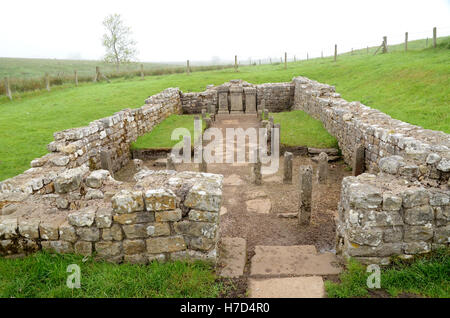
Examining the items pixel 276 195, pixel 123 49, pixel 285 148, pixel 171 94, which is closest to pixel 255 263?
pixel 276 195

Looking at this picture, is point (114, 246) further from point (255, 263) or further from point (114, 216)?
point (255, 263)

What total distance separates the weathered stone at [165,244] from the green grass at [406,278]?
2.25 meters

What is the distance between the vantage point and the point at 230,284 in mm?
4512

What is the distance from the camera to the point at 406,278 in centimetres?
436

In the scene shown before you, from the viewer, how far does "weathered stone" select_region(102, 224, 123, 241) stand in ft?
15.2

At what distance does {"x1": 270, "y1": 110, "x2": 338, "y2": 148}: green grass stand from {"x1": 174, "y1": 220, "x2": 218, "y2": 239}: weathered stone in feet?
29.4

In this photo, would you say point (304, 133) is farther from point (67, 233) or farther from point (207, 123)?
point (67, 233)

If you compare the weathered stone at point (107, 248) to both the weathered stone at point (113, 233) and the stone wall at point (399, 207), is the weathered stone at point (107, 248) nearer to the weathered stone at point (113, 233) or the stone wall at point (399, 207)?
the weathered stone at point (113, 233)

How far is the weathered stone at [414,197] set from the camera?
4605 mm

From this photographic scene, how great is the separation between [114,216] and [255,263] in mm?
2473

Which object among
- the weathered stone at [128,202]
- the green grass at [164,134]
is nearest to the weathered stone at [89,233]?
the weathered stone at [128,202]

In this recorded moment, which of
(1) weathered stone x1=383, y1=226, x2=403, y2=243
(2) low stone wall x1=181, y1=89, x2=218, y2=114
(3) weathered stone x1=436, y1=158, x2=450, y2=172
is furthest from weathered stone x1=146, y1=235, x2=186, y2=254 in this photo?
(2) low stone wall x1=181, y1=89, x2=218, y2=114

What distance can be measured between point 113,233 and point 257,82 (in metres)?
23.0

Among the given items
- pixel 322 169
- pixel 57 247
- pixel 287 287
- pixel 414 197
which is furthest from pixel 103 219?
pixel 322 169
